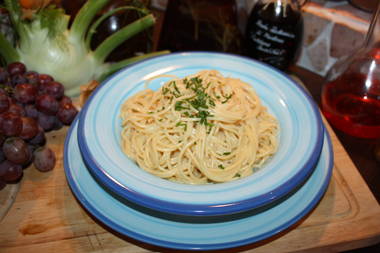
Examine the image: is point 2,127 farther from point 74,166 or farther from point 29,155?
point 74,166

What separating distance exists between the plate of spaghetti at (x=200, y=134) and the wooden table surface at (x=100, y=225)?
171 millimetres

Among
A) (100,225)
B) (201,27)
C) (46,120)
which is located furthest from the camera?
(201,27)

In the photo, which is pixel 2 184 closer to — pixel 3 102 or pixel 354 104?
pixel 3 102

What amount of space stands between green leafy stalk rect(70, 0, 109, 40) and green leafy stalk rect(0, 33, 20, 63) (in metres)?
0.22

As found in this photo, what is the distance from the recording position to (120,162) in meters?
1.00

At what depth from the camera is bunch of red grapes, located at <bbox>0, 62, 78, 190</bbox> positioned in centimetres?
109

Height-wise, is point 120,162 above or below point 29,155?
above

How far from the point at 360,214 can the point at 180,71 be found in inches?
28.4

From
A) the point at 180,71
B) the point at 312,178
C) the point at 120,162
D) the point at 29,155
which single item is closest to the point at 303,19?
the point at 180,71

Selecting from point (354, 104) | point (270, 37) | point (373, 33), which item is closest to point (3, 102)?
point (270, 37)

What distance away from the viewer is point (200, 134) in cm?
114

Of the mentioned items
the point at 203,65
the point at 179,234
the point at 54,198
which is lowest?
the point at 54,198

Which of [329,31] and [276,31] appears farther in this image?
[329,31]

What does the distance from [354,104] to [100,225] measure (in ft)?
3.20
